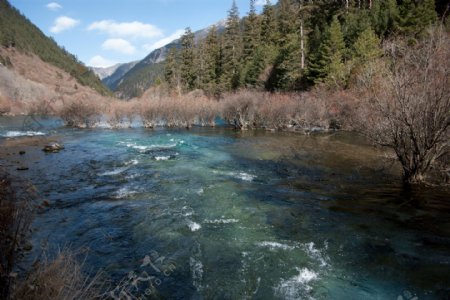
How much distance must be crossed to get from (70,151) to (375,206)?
20553 mm

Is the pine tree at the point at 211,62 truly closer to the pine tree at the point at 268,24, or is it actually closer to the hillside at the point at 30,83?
the pine tree at the point at 268,24

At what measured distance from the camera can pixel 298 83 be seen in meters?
47.6

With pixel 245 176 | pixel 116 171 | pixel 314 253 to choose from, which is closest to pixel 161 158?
pixel 116 171

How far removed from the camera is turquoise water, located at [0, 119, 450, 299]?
6.74 meters

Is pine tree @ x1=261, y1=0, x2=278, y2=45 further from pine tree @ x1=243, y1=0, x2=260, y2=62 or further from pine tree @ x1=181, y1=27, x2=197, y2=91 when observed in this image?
pine tree @ x1=181, y1=27, x2=197, y2=91

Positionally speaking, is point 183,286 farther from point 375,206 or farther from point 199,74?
point 199,74

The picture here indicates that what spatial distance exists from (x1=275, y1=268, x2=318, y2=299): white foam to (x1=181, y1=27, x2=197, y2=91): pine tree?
244 feet

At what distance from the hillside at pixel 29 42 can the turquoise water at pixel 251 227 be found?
14922 cm

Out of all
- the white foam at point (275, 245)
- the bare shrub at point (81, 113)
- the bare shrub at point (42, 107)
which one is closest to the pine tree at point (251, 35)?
the bare shrub at point (81, 113)

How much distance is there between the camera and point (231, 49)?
254 ft

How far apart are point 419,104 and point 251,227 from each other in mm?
7359

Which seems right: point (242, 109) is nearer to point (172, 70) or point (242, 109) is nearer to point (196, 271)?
point (196, 271)

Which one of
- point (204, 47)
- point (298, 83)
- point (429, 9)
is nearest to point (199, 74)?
point (204, 47)

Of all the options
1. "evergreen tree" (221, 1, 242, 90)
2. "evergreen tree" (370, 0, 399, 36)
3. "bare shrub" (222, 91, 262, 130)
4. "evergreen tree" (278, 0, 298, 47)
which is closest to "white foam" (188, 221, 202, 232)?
"bare shrub" (222, 91, 262, 130)
